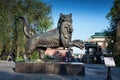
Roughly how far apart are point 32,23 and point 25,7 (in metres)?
2.57

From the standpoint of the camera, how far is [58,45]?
568 inches

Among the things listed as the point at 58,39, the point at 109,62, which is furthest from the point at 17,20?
the point at 109,62

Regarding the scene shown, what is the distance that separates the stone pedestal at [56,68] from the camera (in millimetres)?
13688

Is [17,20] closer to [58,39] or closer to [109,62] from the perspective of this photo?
[58,39]

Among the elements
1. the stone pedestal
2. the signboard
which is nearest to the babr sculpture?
the stone pedestal

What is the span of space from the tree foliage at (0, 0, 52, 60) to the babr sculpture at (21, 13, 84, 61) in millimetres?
29248

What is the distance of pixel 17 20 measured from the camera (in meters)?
45.0

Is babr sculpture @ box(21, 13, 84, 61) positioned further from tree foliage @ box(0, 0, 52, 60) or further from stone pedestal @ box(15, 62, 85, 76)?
tree foliage @ box(0, 0, 52, 60)

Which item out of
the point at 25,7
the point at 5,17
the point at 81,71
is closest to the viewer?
the point at 81,71

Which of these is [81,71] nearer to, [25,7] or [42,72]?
[42,72]

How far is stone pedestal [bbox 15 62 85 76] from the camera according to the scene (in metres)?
13.7

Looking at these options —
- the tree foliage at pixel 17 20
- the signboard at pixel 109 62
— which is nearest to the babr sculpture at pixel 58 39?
the signboard at pixel 109 62

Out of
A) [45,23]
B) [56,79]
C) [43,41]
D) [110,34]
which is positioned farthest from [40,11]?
[56,79]

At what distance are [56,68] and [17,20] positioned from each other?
31.9m
